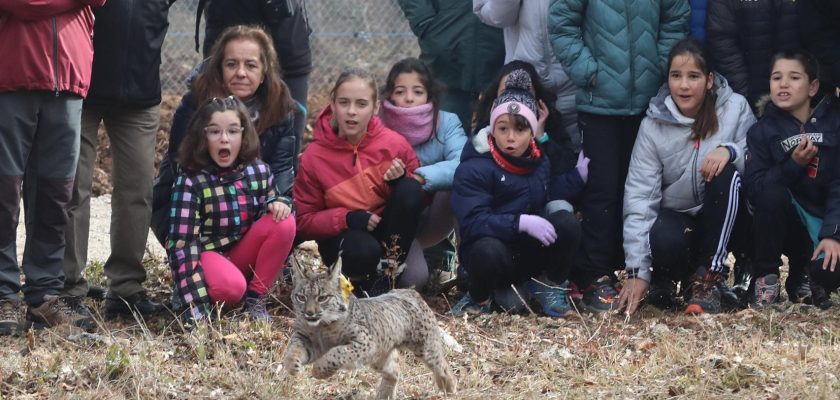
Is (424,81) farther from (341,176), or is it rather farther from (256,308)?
(256,308)

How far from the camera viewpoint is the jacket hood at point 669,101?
722 centimetres

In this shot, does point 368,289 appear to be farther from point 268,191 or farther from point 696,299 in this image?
point 696,299

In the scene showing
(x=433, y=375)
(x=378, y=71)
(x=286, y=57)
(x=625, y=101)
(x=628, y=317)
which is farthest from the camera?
(x=378, y=71)

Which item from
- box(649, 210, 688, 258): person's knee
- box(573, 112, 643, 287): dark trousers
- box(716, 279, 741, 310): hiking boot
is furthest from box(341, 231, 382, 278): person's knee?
box(716, 279, 741, 310): hiking boot

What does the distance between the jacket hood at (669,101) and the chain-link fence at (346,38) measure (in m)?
10.7

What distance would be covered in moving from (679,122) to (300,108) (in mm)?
2233

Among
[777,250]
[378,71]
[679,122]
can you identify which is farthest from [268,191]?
[378,71]

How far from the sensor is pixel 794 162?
704 centimetres

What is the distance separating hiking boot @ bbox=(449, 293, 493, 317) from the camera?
7.17 meters

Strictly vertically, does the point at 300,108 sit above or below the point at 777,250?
above

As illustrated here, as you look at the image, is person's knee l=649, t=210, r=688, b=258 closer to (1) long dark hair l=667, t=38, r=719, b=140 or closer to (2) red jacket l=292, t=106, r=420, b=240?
(1) long dark hair l=667, t=38, r=719, b=140

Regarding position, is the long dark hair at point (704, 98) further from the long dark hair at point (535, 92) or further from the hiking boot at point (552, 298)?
the hiking boot at point (552, 298)

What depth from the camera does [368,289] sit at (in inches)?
285

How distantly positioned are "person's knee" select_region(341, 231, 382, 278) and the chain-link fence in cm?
1086
